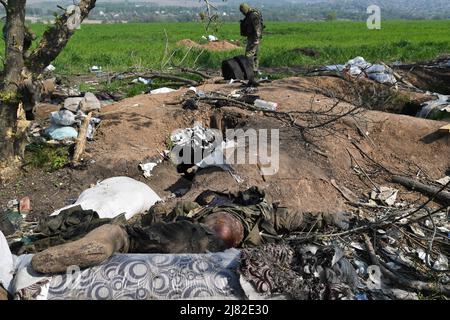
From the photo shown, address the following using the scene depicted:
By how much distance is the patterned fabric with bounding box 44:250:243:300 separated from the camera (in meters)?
3.04

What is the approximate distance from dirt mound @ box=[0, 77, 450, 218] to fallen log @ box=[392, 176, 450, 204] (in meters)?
0.07

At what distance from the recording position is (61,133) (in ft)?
19.9

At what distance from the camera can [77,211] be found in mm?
4199

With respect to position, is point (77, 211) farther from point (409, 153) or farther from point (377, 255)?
point (409, 153)

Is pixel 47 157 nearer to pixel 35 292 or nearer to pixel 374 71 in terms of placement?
pixel 35 292

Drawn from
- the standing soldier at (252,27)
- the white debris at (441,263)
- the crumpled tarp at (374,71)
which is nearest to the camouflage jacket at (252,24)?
the standing soldier at (252,27)

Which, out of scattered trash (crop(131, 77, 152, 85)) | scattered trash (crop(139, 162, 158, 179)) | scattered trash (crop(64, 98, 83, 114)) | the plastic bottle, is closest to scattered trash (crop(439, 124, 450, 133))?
the plastic bottle

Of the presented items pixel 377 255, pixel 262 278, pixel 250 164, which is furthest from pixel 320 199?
pixel 262 278

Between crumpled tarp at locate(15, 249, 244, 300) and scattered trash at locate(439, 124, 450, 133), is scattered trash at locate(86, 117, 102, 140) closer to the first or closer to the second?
crumpled tarp at locate(15, 249, 244, 300)

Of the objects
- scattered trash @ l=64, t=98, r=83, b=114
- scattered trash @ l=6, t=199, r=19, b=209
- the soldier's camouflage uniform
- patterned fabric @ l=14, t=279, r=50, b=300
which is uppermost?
the soldier's camouflage uniform

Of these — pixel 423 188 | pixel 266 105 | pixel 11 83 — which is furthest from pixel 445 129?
pixel 11 83

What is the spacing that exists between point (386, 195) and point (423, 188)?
0.39 m

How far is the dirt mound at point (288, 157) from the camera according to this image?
517 cm

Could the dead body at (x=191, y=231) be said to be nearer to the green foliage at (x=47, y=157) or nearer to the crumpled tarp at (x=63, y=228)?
the crumpled tarp at (x=63, y=228)
